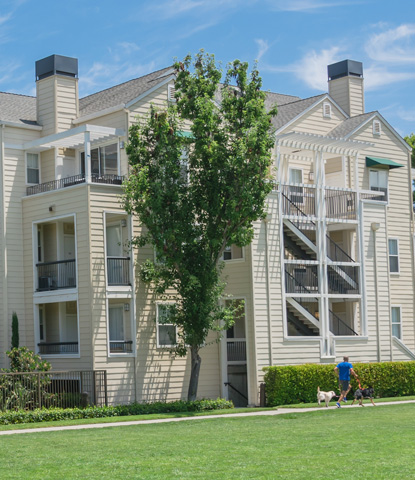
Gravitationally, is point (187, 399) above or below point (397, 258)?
below

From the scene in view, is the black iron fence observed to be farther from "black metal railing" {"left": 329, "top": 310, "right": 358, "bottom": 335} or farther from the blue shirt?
"black metal railing" {"left": 329, "top": 310, "right": 358, "bottom": 335}

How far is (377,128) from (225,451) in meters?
25.6

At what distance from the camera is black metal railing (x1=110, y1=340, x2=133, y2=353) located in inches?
1161

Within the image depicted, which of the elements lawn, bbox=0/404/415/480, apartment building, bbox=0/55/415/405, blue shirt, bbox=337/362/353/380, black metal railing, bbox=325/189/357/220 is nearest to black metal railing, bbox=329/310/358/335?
apartment building, bbox=0/55/415/405

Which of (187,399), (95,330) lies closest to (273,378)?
(187,399)

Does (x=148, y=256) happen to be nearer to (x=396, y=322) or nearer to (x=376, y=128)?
(x=396, y=322)

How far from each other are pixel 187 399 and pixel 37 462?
15.5 meters

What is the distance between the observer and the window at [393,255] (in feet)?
125

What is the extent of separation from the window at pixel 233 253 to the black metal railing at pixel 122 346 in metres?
5.43

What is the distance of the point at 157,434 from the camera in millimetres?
19219

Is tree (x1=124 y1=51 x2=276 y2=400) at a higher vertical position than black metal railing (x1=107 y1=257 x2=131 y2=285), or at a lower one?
higher

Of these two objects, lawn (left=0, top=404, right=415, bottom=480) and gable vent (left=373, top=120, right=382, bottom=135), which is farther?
gable vent (left=373, top=120, right=382, bottom=135)

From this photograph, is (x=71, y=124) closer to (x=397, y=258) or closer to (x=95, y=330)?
(x=95, y=330)

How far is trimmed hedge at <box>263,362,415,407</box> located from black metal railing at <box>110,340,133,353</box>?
15.6 feet
